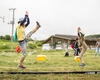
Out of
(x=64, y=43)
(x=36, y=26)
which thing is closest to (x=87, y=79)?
(x=36, y=26)

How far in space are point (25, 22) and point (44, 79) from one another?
2.62 meters

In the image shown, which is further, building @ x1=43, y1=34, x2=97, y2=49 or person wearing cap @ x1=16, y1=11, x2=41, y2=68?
building @ x1=43, y1=34, x2=97, y2=49

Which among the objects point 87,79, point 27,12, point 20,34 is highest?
point 27,12

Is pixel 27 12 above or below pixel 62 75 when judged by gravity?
above

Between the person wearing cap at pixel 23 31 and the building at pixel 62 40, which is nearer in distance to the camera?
the person wearing cap at pixel 23 31

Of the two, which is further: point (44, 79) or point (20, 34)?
point (20, 34)

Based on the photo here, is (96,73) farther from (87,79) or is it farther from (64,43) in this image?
(64,43)

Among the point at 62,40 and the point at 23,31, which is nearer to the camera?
the point at 23,31

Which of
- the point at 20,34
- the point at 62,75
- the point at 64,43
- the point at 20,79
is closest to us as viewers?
the point at 20,79

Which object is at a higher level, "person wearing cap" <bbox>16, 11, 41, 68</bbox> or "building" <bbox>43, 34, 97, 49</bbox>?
"building" <bbox>43, 34, 97, 49</bbox>

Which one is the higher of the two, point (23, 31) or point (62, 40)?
point (62, 40)

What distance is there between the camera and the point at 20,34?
8.71 m

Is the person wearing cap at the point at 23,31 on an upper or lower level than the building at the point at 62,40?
lower

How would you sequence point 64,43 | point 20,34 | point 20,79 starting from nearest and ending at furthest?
point 20,79 → point 20,34 → point 64,43
